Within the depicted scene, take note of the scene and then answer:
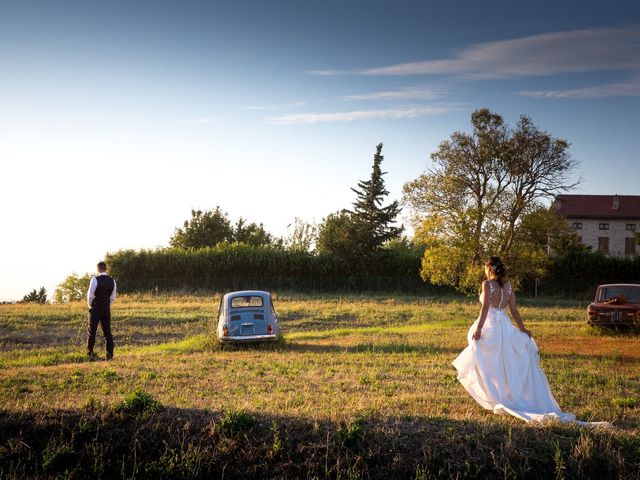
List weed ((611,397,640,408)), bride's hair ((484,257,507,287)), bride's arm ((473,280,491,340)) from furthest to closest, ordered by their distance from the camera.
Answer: weed ((611,397,640,408)) < bride's hair ((484,257,507,287)) < bride's arm ((473,280,491,340))

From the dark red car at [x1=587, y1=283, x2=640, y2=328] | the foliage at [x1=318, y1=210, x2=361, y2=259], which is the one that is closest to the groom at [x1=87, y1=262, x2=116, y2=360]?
the dark red car at [x1=587, y1=283, x2=640, y2=328]

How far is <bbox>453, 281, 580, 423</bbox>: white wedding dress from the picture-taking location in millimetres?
9984

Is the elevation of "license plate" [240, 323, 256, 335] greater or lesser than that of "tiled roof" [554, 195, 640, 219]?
lesser

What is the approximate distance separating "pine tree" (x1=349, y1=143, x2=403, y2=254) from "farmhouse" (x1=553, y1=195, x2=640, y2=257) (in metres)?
22.1

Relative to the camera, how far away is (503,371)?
1027cm

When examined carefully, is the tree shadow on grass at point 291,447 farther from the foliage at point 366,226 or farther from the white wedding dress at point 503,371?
the foliage at point 366,226

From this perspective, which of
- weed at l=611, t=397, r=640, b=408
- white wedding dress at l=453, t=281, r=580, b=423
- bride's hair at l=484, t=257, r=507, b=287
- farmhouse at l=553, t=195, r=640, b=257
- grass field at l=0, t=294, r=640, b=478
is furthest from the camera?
farmhouse at l=553, t=195, r=640, b=257

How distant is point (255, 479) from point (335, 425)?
4.07 feet

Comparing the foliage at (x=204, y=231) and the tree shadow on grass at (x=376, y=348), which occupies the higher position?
the foliage at (x=204, y=231)

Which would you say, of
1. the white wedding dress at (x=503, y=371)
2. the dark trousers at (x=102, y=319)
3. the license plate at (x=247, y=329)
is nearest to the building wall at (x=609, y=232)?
the license plate at (x=247, y=329)

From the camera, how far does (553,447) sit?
27.1 ft

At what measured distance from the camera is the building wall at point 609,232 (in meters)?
77.5

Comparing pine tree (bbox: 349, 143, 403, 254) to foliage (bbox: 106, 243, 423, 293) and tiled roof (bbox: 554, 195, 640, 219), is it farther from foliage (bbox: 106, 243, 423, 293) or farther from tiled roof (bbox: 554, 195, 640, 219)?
tiled roof (bbox: 554, 195, 640, 219)

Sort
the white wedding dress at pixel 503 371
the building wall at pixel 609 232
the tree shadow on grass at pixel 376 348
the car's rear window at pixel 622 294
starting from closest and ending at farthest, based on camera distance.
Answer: the white wedding dress at pixel 503 371 < the tree shadow on grass at pixel 376 348 < the car's rear window at pixel 622 294 < the building wall at pixel 609 232
